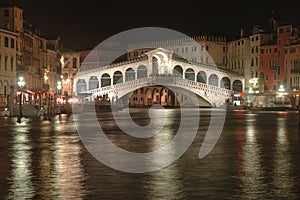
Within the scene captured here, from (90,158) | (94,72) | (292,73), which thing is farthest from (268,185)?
(94,72)

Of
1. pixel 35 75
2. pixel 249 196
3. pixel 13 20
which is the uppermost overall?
pixel 13 20

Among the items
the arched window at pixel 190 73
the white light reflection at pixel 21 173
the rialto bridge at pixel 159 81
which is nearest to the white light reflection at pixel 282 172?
the white light reflection at pixel 21 173

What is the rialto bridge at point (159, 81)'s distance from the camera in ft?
261

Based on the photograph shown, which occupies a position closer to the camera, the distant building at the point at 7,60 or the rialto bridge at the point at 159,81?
the distant building at the point at 7,60

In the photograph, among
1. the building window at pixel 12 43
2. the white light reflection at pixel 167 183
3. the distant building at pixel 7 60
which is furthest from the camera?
the building window at pixel 12 43

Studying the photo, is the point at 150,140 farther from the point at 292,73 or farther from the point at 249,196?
the point at 292,73

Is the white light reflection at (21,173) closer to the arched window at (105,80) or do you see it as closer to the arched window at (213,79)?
the arched window at (105,80)

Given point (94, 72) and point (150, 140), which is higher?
point (94, 72)

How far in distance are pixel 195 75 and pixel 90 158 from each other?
81.1 metres

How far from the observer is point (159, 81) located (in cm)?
8131

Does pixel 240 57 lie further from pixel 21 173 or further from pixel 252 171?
pixel 21 173

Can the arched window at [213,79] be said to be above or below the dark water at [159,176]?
above

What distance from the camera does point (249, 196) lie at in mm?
8164

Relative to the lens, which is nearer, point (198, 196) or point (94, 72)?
point (198, 196)
